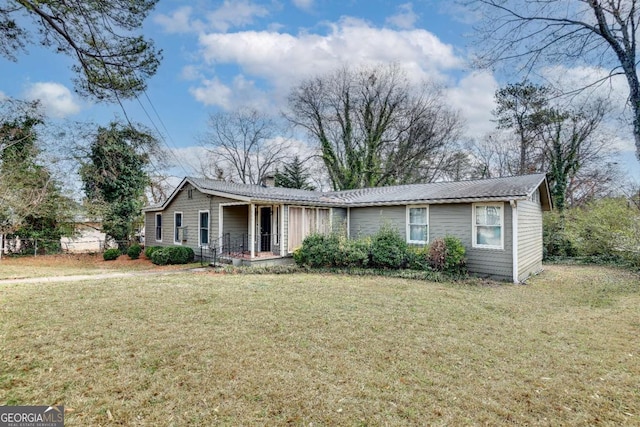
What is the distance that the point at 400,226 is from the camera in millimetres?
12695

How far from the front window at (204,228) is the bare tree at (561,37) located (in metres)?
11.8

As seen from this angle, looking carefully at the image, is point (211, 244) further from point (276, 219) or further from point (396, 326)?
point (396, 326)

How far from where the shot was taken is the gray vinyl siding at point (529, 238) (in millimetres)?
10578

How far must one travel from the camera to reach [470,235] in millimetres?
10945

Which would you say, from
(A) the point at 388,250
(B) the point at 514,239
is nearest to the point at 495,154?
(B) the point at 514,239

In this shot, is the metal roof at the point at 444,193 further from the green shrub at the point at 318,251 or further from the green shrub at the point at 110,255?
the green shrub at the point at 110,255

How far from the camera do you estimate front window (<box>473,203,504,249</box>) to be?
1038 cm

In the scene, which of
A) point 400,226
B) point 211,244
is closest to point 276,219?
point 211,244

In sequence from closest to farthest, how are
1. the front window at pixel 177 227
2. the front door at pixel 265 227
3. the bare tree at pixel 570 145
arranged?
the front door at pixel 265 227 < the front window at pixel 177 227 < the bare tree at pixel 570 145

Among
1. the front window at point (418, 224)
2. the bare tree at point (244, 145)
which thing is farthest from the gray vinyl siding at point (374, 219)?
the bare tree at point (244, 145)

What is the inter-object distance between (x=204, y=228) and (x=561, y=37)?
45.2 ft

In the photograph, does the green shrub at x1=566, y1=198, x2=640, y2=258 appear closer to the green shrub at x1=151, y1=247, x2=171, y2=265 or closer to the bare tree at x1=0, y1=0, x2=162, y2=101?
the bare tree at x1=0, y1=0, x2=162, y2=101

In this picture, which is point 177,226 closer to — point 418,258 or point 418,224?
point 418,224

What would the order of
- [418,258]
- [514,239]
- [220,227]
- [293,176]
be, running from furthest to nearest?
[293,176] → [220,227] → [418,258] → [514,239]
